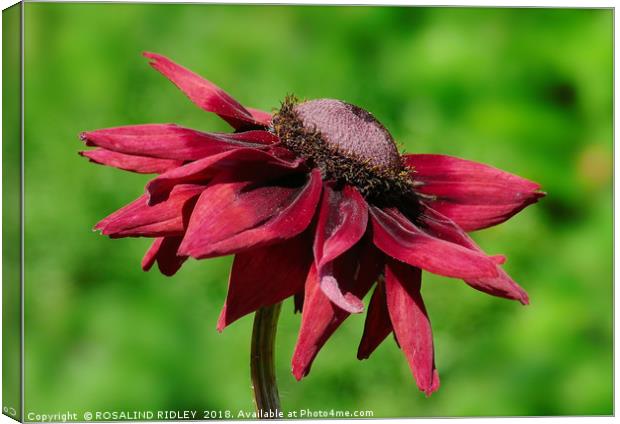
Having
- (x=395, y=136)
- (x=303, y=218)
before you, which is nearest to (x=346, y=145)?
(x=303, y=218)

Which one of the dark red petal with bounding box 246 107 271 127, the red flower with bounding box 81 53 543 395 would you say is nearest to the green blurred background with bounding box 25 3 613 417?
the dark red petal with bounding box 246 107 271 127

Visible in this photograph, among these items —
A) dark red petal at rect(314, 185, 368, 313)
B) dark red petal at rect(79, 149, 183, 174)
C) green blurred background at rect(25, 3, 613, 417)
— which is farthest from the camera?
green blurred background at rect(25, 3, 613, 417)

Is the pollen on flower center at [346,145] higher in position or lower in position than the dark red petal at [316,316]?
higher

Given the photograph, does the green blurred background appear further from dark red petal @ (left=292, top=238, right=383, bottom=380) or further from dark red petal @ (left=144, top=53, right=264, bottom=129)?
dark red petal @ (left=292, top=238, right=383, bottom=380)

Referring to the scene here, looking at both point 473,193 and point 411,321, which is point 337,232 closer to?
point 411,321

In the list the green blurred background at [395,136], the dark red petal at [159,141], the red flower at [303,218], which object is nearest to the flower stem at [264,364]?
the red flower at [303,218]

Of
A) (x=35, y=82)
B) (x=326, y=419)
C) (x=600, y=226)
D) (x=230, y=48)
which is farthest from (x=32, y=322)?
(x=600, y=226)

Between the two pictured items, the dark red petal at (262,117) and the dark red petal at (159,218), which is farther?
the dark red petal at (262,117)

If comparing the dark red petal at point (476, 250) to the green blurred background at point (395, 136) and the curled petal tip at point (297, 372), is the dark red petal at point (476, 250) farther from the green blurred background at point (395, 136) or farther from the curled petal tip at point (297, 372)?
the green blurred background at point (395, 136)
